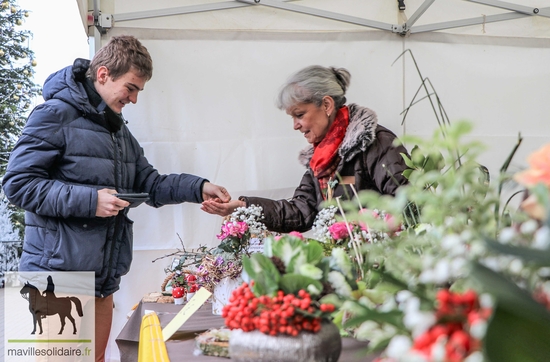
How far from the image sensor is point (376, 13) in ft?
8.25

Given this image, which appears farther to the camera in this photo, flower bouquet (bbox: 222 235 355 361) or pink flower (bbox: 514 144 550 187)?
flower bouquet (bbox: 222 235 355 361)

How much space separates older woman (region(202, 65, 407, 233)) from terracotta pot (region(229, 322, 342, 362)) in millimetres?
1128

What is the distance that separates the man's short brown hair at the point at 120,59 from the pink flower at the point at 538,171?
170 cm

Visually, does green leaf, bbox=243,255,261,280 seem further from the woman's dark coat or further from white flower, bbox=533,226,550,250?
the woman's dark coat

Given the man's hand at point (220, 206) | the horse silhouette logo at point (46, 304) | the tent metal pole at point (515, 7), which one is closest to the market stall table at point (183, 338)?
the horse silhouette logo at point (46, 304)

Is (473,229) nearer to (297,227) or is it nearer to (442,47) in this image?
(297,227)

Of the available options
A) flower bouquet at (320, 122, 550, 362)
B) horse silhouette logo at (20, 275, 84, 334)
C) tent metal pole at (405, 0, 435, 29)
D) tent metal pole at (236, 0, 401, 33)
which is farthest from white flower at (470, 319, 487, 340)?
tent metal pole at (236, 0, 401, 33)

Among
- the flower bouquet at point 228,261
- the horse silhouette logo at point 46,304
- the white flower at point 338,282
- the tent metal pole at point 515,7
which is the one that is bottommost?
the horse silhouette logo at point 46,304

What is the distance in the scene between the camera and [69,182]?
72.2 inches

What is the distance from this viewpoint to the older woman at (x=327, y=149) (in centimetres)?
191

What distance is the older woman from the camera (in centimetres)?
191

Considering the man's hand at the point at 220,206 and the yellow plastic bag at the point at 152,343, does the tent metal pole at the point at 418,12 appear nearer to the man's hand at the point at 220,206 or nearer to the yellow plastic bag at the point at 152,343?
the man's hand at the point at 220,206

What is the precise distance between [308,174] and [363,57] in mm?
694

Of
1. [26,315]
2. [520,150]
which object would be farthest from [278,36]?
A: [26,315]
